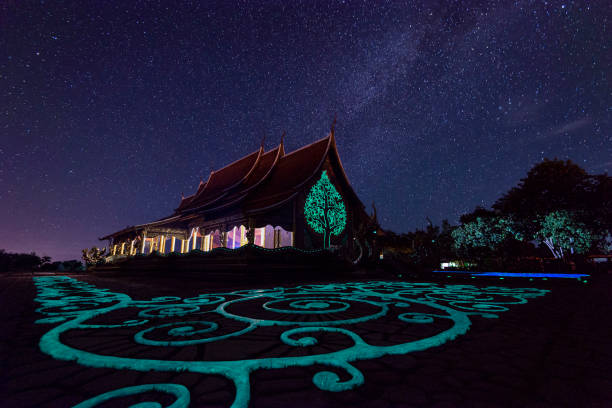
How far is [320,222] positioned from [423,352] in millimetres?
11824

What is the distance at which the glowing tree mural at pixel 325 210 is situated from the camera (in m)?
13.4

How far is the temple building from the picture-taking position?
12.3 meters

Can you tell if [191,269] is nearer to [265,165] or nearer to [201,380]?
[265,165]

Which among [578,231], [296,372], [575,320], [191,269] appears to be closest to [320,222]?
[191,269]

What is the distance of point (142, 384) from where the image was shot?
1226 mm

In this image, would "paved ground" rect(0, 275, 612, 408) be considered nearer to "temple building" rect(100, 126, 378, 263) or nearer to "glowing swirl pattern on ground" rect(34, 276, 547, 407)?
"glowing swirl pattern on ground" rect(34, 276, 547, 407)

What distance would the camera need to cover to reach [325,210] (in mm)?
13805

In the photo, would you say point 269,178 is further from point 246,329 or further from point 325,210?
point 246,329

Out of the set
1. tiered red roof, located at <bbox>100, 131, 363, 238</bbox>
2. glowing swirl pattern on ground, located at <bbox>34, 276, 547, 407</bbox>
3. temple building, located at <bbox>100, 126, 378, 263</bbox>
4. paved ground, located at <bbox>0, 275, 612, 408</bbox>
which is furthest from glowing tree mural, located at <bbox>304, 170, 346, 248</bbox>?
paved ground, located at <bbox>0, 275, 612, 408</bbox>

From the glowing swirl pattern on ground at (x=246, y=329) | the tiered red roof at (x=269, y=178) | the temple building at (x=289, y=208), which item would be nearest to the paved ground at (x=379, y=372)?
the glowing swirl pattern on ground at (x=246, y=329)

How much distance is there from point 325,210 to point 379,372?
12.4 metres

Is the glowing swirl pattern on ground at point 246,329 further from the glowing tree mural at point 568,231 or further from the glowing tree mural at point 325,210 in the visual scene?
the glowing tree mural at point 568,231

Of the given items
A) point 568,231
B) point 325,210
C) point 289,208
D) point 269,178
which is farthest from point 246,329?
point 568,231

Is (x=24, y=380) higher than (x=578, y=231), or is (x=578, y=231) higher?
(x=578, y=231)
